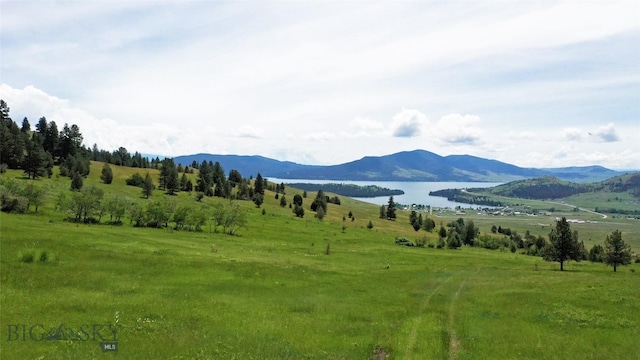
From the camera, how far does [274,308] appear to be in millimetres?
30922

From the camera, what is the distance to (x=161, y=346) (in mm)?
20672

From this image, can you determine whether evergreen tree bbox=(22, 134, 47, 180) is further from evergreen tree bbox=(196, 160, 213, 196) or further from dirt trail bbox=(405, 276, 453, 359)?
dirt trail bbox=(405, 276, 453, 359)

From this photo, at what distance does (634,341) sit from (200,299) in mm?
29702

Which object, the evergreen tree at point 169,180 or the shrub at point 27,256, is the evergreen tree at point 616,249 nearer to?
the shrub at point 27,256

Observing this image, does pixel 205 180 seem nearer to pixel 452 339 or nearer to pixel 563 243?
→ pixel 563 243

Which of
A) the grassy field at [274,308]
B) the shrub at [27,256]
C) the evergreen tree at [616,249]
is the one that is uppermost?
the evergreen tree at [616,249]

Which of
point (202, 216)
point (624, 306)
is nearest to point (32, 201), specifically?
point (202, 216)

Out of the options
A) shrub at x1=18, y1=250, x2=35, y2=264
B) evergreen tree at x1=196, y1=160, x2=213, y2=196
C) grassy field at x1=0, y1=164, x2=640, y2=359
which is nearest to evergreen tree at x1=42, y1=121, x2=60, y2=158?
evergreen tree at x1=196, y1=160, x2=213, y2=196

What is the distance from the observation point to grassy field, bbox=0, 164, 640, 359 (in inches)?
863

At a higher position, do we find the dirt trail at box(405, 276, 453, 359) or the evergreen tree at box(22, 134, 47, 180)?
the evergreen tree at box(22, 134, 47, 180)

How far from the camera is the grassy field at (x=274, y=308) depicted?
71.9 feet

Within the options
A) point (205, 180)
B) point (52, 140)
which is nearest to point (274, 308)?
point (205, 180)

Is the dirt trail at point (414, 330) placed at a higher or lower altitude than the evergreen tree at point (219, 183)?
lower

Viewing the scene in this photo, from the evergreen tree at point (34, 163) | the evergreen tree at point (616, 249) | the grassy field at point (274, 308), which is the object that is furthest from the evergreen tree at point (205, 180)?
the evergreen tree at point (616, 249)
